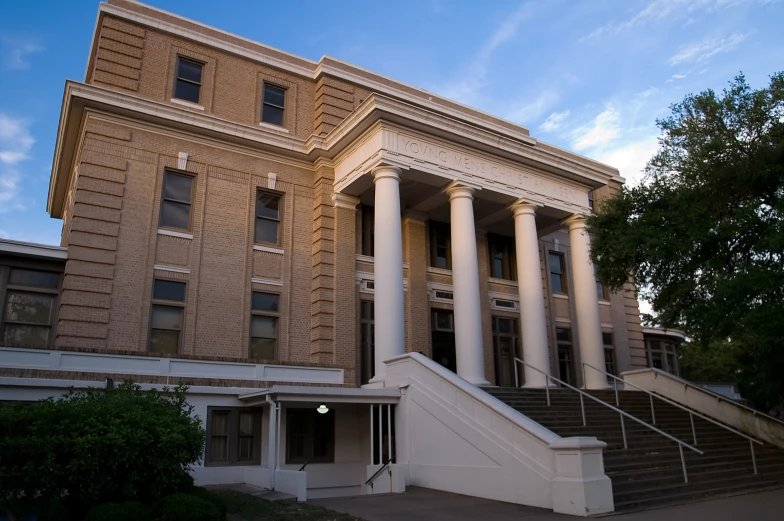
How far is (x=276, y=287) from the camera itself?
843 inches

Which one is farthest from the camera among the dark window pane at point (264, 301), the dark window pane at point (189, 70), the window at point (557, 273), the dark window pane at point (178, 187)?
the window at point (557, 273)

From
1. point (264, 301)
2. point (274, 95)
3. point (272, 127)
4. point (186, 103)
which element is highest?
point (274, 95)

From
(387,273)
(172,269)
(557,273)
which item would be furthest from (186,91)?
(557,273)

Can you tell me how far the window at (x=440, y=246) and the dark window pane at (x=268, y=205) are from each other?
6.51 meters

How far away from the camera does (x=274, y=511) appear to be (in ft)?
38.9

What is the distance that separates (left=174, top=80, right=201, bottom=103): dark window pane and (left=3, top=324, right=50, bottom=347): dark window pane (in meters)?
8.80

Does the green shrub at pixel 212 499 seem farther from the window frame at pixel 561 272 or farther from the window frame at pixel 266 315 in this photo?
the window frame at pixel 561 272

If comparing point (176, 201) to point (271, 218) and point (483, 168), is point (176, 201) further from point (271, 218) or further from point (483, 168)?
point (483, 168)

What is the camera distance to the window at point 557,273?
2952 centimetres

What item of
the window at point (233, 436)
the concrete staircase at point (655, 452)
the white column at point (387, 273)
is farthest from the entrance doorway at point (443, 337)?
the window at point (233, 436)

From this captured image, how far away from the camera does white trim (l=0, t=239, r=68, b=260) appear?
1788cm

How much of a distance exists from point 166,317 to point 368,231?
26.1 ft

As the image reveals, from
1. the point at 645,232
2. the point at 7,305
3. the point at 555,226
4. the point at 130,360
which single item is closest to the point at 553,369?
the point at 555,226

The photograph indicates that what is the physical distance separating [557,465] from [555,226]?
16872mm
